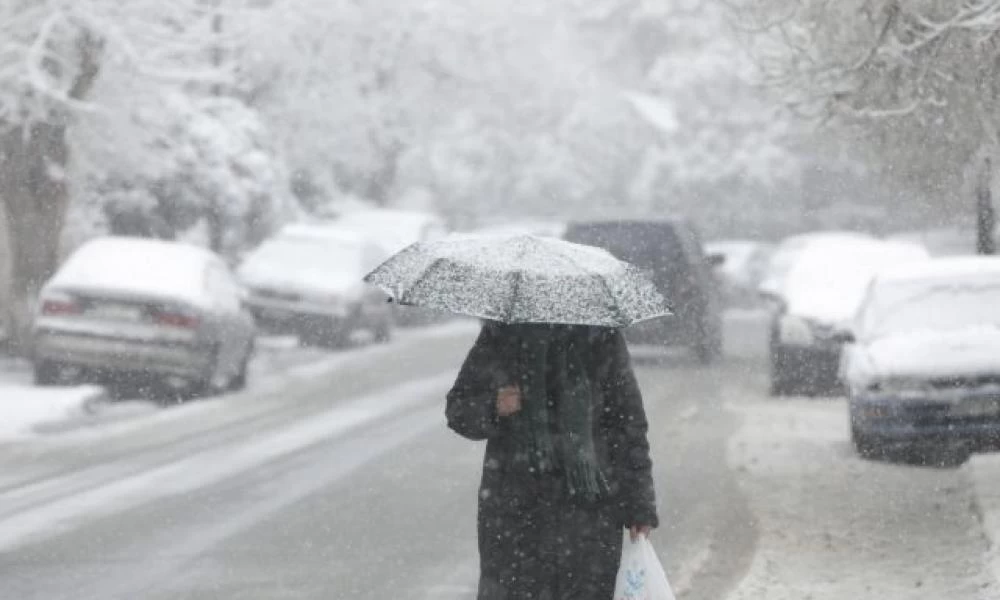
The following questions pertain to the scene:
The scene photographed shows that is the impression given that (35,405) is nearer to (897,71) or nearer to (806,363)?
(806,363)

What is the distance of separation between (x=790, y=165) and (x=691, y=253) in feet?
97.8

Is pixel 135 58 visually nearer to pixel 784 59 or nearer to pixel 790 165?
pixel 784 59

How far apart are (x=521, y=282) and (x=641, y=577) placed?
104cm

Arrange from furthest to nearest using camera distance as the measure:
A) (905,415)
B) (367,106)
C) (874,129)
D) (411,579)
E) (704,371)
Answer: (367,106) < (704,371) < (874,129) < (905,415) < (411,579)

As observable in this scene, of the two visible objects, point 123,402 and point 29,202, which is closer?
point 123,402

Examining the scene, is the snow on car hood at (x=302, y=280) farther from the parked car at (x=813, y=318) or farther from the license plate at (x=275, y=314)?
the parked car at (x=813, y=318)

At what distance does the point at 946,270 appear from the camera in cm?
1475

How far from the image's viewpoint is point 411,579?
9.18m

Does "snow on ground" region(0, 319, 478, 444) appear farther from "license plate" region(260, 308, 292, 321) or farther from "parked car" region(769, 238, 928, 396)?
"parked car" region(769, 238, 928, 396)

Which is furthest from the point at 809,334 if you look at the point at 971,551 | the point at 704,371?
the point at 971,551

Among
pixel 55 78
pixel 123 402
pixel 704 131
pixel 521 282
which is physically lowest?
pixel 704 131

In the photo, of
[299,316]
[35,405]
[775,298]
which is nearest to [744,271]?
[299,316]

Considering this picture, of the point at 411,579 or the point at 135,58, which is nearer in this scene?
the point at 411,579

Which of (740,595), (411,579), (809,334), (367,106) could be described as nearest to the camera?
(740,595)
